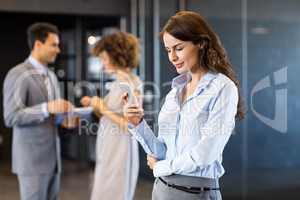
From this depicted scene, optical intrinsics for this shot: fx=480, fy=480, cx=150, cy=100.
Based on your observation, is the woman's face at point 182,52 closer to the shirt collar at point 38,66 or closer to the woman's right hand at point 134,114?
the woman's right hand at point 134,114

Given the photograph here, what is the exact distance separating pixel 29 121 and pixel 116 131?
0.54m

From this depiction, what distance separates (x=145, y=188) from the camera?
15.2 ft

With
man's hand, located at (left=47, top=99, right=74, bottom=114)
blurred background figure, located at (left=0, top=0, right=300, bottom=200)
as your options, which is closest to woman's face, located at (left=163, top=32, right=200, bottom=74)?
blurred background figure, located at (left=0, top=0, right=300, bottom=200)

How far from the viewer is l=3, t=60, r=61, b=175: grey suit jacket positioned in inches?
116

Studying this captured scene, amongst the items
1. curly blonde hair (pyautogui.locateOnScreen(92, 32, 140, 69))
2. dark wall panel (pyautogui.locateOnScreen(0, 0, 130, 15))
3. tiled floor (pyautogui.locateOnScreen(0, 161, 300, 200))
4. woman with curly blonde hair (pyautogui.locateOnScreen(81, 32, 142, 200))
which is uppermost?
dark wall panel (pyautogui.locateOnScreen(0, 0, 130, 15))

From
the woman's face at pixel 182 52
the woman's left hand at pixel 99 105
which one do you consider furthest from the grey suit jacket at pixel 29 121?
the woman's face at pixel 182 52

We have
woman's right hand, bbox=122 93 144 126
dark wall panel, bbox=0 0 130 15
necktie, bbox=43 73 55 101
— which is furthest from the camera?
dark wall panel, bbox=0 0 130 15

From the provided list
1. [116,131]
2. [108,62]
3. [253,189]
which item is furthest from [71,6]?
[253,189]

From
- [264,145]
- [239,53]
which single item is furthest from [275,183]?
[239,53]

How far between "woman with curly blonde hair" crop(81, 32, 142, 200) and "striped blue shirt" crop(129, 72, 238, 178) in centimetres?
134

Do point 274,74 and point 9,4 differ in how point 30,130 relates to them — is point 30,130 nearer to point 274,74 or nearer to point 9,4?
point 274,74

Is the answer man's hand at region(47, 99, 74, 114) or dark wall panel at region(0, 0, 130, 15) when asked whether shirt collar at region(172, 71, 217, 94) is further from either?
dark wall panel at region(0, 0, 130, 15)

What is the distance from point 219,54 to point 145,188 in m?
3.18

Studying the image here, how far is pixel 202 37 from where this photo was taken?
160cm
